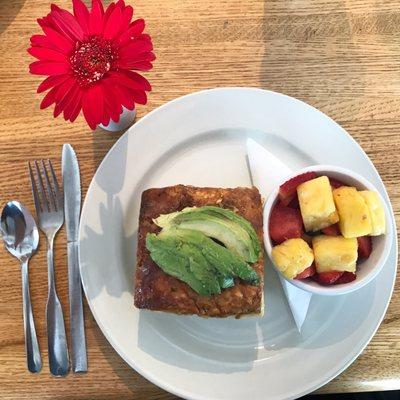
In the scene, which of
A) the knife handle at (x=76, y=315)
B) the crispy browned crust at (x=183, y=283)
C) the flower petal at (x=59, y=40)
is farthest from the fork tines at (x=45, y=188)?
the flower petal at (x=59, y=40)

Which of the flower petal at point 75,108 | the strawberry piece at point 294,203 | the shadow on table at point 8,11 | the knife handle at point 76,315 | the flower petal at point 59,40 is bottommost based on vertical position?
the knife handle at point 76,315

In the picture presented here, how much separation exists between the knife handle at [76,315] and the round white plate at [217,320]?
0.07 metres

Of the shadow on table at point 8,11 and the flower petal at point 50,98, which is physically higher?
the shadow on table at point 8,11

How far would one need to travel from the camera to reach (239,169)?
135 cm

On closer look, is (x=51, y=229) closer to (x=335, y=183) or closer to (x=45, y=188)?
(x=45, y=188)

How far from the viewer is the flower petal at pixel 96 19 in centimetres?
109

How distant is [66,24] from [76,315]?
0.71m

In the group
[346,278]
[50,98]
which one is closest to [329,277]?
[346,278]

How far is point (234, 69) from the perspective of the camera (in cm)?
143

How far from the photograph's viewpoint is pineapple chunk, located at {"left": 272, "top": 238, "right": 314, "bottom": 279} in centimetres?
106

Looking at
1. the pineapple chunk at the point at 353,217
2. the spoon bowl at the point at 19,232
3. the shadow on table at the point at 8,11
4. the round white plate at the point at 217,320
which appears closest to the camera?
the pineapple chunk at the point at 353,217

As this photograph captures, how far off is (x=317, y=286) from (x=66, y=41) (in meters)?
0.77

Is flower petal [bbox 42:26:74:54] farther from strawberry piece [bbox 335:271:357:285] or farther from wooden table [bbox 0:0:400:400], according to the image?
strawberry piece [bbox 335:271:357:285]

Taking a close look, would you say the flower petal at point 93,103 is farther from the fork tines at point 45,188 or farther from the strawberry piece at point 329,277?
the strawberry piece at point 329,277
